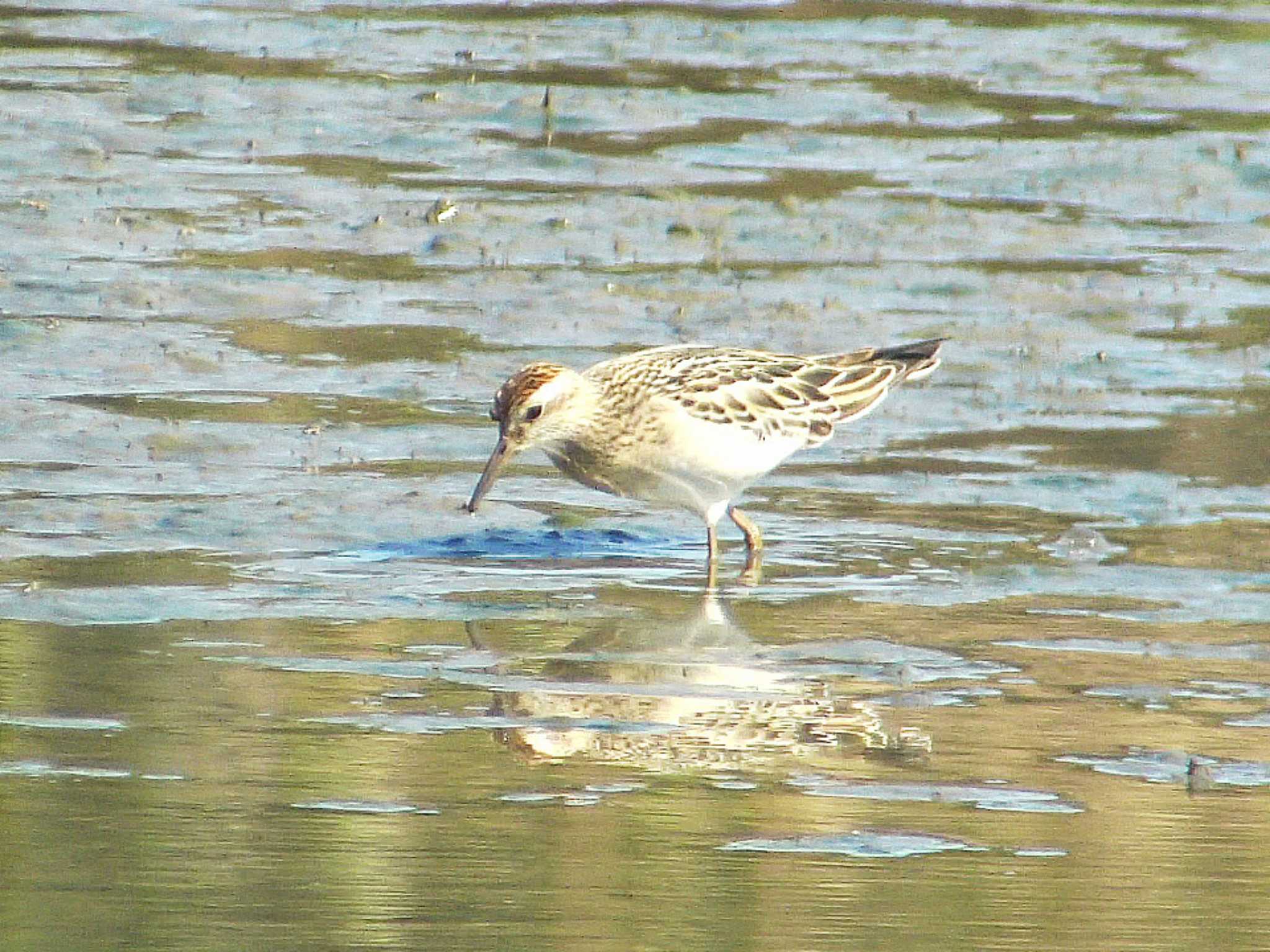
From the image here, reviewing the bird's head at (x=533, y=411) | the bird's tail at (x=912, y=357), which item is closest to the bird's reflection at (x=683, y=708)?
the bird's head at (x=533, y=411)

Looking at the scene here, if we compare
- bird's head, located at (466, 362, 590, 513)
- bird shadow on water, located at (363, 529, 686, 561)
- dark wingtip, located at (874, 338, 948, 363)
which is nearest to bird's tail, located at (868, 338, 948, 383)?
dark wingtip, located at (874, 338, 948, 363)

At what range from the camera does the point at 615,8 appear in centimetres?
1984

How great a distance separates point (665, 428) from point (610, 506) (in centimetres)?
81

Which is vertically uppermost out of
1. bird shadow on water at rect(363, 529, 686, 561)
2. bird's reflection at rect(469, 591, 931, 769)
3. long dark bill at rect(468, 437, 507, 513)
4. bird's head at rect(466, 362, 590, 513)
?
bird's head at rect(466, 362, 590, 513)

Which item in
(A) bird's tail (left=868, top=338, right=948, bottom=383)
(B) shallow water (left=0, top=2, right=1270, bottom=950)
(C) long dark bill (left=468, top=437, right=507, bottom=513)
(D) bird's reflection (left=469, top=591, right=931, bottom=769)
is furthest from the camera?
(A) bird's tail (left=868, top=338, right=948, bottom=383)

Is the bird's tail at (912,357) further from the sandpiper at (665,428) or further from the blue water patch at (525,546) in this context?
the blue water patch at (525,546)

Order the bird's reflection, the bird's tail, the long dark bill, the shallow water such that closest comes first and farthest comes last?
1. the shallow water
2. the bird's reflection
3. the long dark bill
4. the bird's tail

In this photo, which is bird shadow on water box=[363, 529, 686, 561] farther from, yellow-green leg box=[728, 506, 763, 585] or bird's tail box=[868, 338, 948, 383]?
bird's tail box=[868, 338, 948, 383]

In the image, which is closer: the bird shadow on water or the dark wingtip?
the bird shadow on water

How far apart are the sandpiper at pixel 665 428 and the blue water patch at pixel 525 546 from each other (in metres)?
0.17

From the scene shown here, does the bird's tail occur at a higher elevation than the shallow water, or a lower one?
higher

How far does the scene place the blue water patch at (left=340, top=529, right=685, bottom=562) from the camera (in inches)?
345

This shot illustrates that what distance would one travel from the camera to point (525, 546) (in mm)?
8930

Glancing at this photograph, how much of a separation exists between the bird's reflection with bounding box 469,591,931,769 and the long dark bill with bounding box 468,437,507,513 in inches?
39.1
